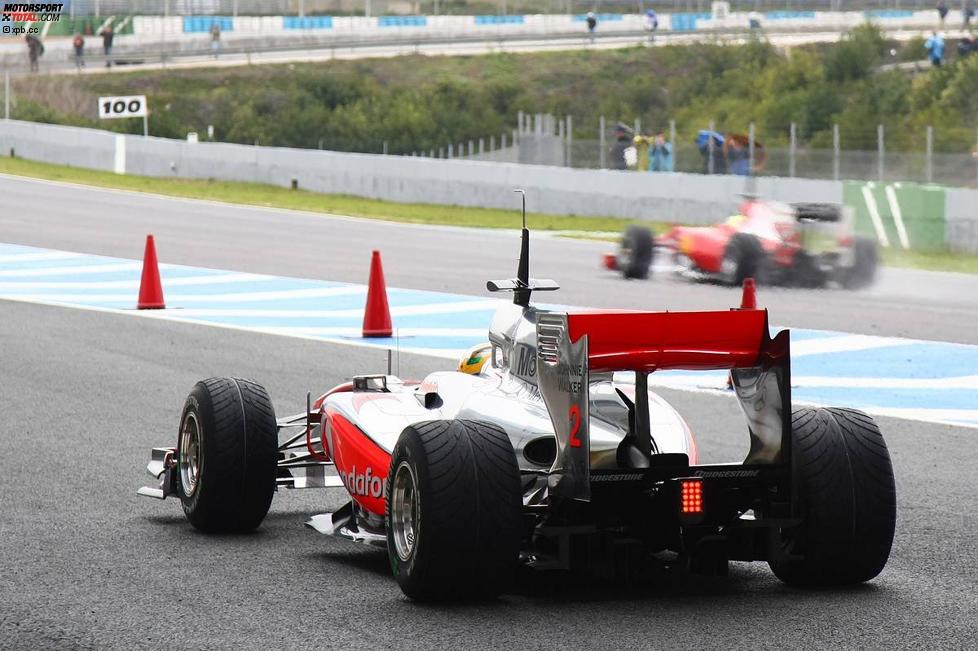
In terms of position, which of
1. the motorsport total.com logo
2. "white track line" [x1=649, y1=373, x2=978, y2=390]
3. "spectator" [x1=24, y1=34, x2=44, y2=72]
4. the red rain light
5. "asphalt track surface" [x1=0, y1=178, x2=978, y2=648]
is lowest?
"white track line" [x1=649, y1=373, x2=978, y2=390]

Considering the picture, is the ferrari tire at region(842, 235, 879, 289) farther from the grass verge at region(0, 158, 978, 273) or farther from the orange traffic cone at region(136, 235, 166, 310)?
the orange traffic cone at region(136, 235, 166, 310)

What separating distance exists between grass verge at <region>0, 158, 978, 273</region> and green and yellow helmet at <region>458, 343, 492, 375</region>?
16.3m

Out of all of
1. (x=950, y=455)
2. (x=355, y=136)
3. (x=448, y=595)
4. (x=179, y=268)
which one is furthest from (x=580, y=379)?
(x=355, y=136)

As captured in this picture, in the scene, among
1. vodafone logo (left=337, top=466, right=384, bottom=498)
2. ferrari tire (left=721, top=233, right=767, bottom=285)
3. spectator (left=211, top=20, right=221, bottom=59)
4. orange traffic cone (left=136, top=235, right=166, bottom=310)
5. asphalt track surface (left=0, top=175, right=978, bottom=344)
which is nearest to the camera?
vodafone logo (left=337, top=466, right=384, bottom=498)

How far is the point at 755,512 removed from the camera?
6.44m

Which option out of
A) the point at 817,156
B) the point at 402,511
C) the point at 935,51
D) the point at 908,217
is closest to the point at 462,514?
the point at 402,511

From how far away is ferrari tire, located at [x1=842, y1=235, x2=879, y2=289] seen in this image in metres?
20.1

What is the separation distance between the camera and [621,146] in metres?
32.9

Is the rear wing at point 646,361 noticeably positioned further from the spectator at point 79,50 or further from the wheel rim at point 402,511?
the spectator at point 79,50

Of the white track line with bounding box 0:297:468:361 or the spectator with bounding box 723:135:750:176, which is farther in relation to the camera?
the spectator with bounding box 723:135:750:176

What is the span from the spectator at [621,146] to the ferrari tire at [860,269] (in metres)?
12.9

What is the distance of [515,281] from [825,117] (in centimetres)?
5095

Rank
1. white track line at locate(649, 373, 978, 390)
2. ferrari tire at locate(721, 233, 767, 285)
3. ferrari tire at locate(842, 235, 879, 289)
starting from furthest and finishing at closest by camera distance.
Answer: ferrari tire at locate(721, 233, 767, 285), ferrari tire at locate(842, 235, 879, 289), white track line at locate(649, 373, 978, 390)

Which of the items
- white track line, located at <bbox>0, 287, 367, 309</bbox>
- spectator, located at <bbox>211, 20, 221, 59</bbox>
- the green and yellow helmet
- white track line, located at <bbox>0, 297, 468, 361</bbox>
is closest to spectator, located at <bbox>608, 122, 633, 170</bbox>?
Result: white track line, located at <bbox>0, 287, 367, 309</bbox>
